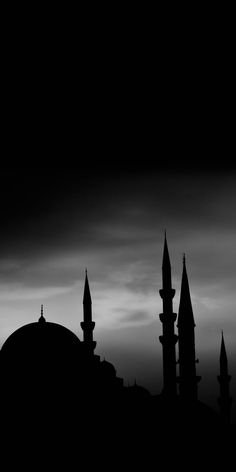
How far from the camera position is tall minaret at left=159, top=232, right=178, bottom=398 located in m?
32.4

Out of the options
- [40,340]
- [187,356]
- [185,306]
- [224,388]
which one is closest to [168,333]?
[187,356]

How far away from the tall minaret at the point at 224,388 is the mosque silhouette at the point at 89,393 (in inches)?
219

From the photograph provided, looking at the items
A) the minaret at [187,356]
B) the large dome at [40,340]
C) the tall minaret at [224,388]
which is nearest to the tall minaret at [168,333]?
the minaret at [187,356]

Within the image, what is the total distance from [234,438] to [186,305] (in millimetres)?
7501

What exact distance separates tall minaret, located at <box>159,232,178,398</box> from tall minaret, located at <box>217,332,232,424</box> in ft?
26.3

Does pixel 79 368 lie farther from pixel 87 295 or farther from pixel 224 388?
pixel 224 388

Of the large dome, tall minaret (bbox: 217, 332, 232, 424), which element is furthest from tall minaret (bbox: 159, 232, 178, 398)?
tall minaret (bbox: 217, 332, 232, 424)

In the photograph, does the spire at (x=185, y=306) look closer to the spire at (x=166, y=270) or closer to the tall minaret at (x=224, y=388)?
the spire at (x=166, y=270)

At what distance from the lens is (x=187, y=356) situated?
32312 millimetres

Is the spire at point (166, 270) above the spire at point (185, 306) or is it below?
above

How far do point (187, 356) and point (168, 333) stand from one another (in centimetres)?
135

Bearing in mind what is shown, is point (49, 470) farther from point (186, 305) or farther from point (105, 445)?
point (186, 305)

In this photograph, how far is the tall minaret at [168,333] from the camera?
32.4 metres

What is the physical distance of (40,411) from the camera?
3056cm
